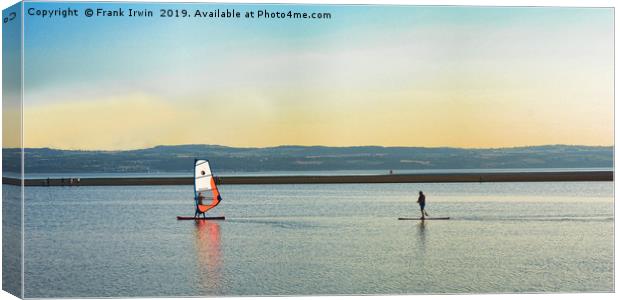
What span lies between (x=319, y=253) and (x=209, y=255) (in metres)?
2.73

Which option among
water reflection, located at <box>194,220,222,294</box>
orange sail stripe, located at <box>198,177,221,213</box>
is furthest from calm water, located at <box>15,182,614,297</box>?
orange sail stripe, located at <box>198,177,221,213</box>

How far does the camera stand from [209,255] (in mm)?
26500

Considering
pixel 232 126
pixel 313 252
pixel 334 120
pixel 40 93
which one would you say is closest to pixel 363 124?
pixel 334 120

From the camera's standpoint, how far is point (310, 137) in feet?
75.3

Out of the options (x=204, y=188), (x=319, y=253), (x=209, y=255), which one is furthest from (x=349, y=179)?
(x=209, y=255)

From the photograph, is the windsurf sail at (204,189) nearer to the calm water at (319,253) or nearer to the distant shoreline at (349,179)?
the calm water at (319,253)

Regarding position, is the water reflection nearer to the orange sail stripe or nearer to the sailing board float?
the orange sail stripe

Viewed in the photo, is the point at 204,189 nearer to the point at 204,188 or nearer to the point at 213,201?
the point at 204,188

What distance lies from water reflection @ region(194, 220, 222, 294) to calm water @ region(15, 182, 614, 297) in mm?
46

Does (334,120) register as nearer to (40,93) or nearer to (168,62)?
(168,62)

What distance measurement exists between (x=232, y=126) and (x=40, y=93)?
4982 millimetres

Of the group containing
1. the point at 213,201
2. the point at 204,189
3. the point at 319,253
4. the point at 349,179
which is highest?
the point at 349,179

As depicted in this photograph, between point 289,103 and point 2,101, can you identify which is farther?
point 289,103

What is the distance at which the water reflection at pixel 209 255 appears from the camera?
68.6 ft
